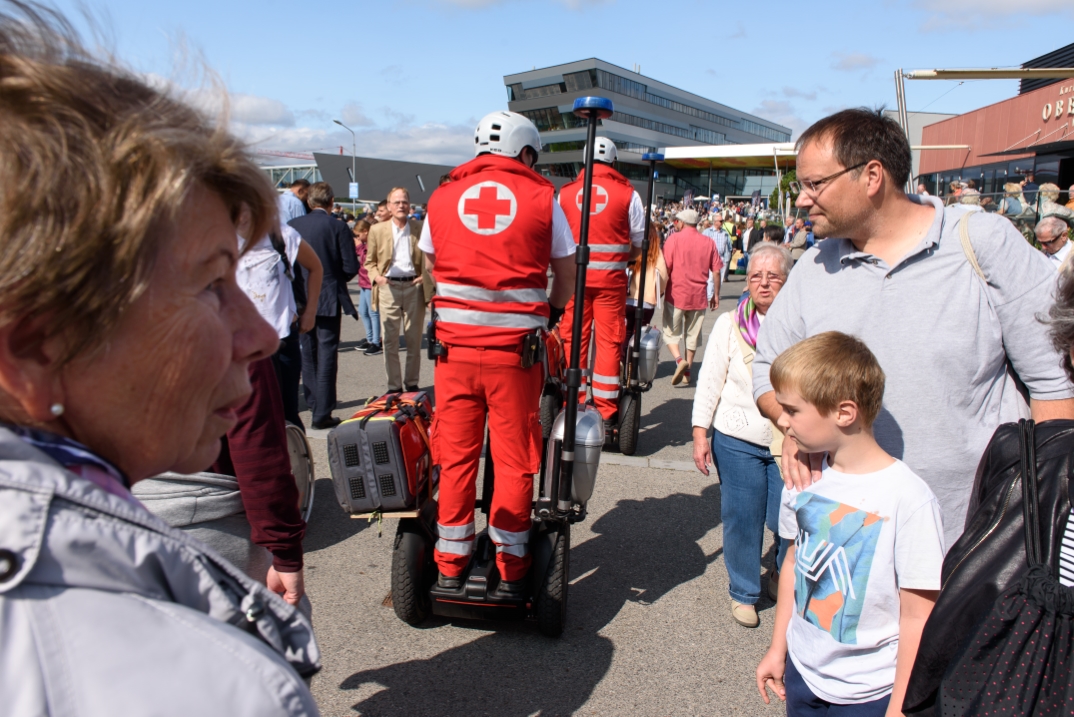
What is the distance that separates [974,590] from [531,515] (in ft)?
7.30

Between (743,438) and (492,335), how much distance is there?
128 centimetres

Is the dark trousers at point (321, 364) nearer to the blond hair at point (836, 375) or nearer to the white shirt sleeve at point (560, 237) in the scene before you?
the white shirt sleeve at point (560, 237)

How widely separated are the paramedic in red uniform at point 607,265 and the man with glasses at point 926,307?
3653 millimetres

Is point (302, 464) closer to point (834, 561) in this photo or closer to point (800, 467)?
point (800, 467)

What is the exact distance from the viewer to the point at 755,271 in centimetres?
350

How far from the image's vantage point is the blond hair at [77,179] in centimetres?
61

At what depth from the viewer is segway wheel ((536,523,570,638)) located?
10.6ft

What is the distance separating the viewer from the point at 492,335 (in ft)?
10.1

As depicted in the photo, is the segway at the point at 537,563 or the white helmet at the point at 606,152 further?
the white helmet at the point at 606,152

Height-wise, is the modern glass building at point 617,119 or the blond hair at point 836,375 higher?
the modern glass building at point 617,119

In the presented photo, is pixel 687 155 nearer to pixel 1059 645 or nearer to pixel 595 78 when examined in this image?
pixel 595 78

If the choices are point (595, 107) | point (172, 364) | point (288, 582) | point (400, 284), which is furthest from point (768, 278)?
point (400, 284)

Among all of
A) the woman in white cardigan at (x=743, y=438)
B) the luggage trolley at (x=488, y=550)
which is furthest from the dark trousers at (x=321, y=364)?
the woman in white cardigan at (x=743, y=438)

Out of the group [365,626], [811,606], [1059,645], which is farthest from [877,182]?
[365,626]
